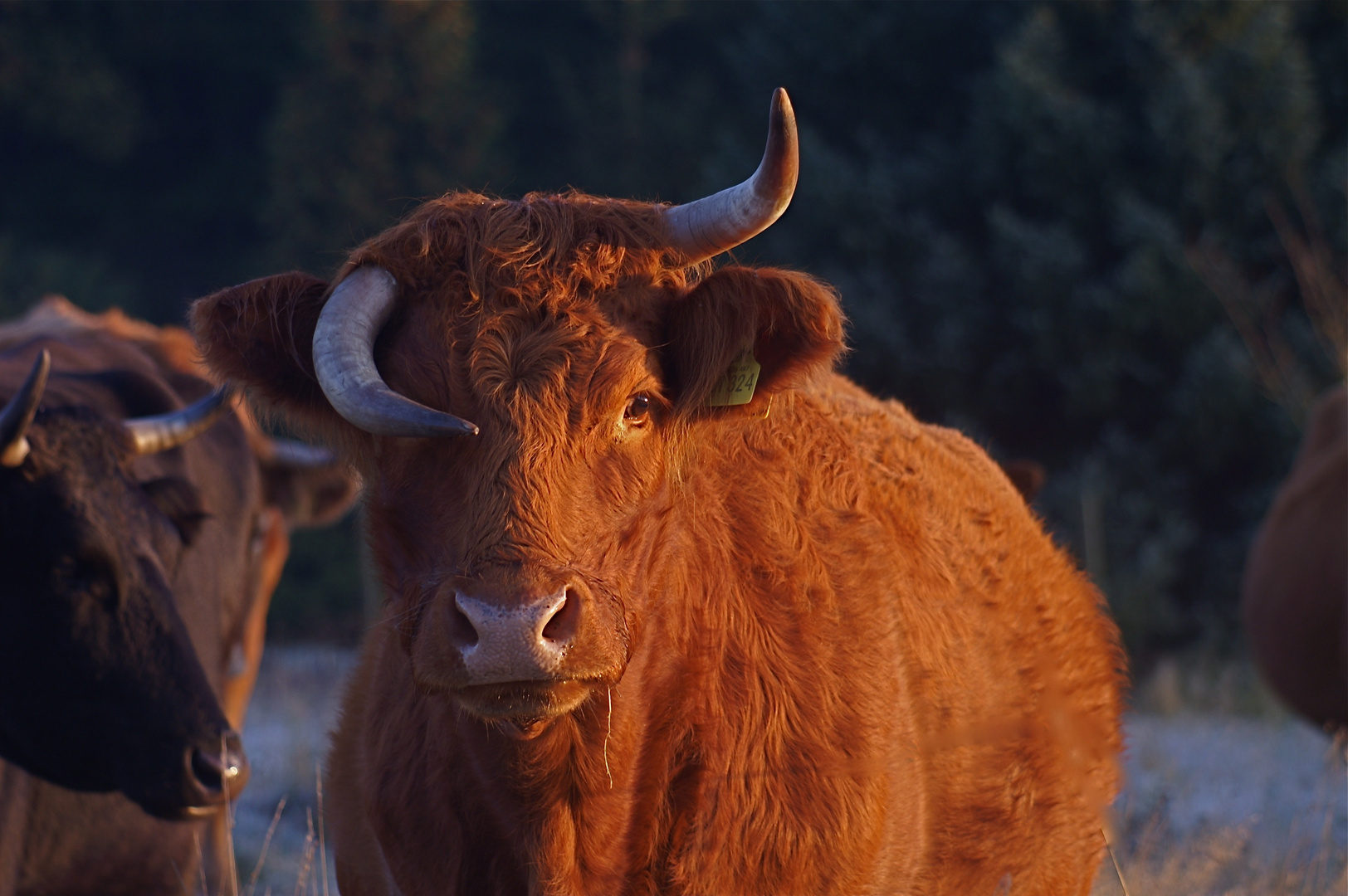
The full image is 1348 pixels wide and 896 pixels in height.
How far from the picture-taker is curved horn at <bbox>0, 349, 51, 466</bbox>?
3588mm

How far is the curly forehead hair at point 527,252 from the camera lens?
2465 millimetres

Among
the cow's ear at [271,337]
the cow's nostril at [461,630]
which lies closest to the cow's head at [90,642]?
the cow's ear at [271,337]

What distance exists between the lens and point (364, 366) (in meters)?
2.35

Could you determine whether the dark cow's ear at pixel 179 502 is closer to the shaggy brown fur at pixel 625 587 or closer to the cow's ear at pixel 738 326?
the shaggy brown fur at pixel 625 587

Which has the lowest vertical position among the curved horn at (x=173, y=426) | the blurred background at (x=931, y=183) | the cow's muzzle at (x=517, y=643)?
the cow's muzzle at (x=517, y=643)

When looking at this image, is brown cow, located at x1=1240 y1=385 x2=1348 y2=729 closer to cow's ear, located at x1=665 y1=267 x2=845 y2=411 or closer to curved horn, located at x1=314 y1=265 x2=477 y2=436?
cow's ear, located at x1=665 y1=267 x2=845 y2=411

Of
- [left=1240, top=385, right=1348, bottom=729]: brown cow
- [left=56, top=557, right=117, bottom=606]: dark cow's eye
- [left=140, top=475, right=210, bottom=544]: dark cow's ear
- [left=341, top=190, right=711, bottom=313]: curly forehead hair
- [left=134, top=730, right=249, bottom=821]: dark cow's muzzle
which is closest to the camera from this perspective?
[left=341, top=190, right=711, bottom=313]: curly forehead hair

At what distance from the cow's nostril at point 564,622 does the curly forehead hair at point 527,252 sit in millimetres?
598

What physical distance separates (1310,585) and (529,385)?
7091mm

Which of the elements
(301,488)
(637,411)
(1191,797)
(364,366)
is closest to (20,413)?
(364,366)

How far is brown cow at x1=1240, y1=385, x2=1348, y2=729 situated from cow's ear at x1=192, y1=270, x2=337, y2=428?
21.9 feet

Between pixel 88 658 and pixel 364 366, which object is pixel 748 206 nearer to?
pixel 364 366

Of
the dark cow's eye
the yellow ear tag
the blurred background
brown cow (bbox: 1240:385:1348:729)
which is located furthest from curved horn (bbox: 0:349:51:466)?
Answer: brown cow (bbox: 1240:385:1348:729)

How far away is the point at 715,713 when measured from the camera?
2639 millimetres
